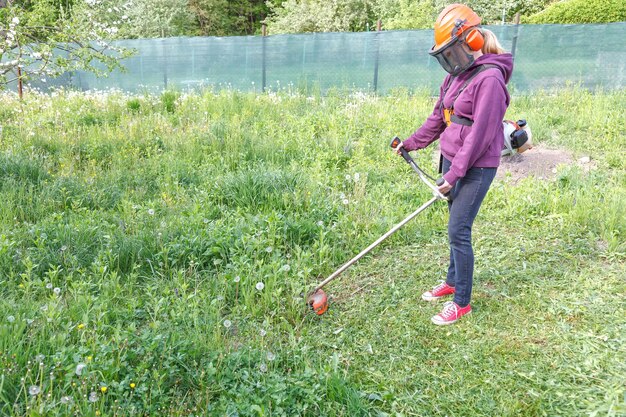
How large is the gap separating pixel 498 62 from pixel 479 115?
1.15ft

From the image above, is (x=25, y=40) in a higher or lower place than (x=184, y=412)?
higher

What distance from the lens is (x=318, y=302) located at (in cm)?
345

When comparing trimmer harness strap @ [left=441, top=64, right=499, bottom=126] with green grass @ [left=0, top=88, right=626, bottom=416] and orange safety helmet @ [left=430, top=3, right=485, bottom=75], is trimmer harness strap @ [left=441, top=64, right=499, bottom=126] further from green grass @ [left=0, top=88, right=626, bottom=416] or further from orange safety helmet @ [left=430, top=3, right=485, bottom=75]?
green grass @ [left=0, top=88, right=626, bottom=416]

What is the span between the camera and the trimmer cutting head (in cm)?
344

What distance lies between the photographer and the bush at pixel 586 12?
14.6 m

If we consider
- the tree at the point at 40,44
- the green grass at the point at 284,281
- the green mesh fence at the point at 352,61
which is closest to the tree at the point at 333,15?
the green mesh fence at the point at 352,61

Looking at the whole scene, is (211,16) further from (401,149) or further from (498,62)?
(498,62)

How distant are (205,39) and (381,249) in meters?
10.4

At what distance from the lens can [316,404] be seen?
2502 mm

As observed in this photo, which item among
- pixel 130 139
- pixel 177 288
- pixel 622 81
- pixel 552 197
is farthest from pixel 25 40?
pixel 622 81

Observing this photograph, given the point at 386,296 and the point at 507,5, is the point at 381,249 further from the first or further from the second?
the point at 507,5

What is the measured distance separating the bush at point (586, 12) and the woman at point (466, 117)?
Answer: 14.0 meters

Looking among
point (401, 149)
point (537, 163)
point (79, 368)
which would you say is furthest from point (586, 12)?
point (79, 368)

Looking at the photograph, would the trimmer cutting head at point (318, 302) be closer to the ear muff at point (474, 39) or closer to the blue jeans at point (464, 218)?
the blue jeans at point (464, 218)
